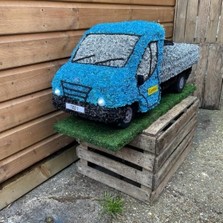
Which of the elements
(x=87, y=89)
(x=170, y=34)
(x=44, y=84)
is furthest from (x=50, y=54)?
(x=170, y=34)

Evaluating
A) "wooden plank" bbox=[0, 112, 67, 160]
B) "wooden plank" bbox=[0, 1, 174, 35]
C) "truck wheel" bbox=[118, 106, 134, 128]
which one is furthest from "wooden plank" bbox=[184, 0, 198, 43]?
"truck wheel" bbox=[118, 106, 134, 128]

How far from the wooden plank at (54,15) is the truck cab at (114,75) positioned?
0.38 m

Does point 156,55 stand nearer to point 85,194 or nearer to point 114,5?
point 114,5

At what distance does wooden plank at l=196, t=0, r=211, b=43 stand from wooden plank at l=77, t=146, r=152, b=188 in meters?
3.01

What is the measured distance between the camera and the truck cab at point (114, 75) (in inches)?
84.4

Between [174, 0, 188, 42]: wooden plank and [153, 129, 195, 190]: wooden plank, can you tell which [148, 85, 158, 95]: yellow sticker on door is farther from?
[174, 0, 188, 42]: wooden plank

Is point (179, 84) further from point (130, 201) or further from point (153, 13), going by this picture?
point (153, 13)

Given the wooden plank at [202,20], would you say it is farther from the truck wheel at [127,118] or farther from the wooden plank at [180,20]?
the truck wheel at [127,118]

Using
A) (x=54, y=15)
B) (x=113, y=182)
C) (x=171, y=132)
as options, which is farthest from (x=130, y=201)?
(x=54, y=15)

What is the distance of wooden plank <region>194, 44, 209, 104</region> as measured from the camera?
4.55 m

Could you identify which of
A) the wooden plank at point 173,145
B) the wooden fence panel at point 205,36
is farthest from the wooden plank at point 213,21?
the wooden plank at point 173,145

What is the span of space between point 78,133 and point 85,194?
2.34 feet

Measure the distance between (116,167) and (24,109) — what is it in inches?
40.4

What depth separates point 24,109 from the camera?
102 inches
